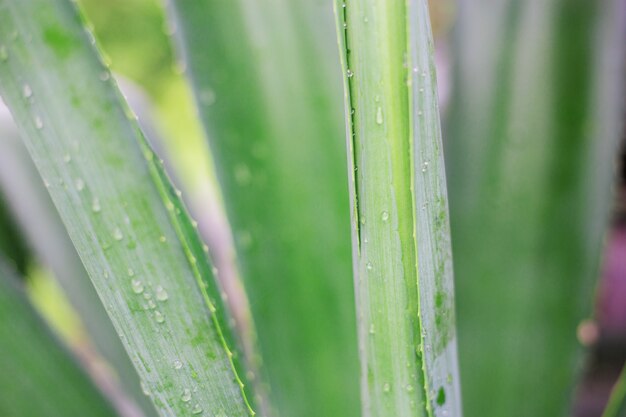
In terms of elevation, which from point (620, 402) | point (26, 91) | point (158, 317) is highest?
point (26, 91)

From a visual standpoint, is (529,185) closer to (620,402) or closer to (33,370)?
(620,402)

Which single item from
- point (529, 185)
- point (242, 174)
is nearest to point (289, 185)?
point (242, 174)

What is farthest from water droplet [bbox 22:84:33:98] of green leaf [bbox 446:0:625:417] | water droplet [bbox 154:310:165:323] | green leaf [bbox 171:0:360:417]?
green leaf [bbox 446:0:625:417]

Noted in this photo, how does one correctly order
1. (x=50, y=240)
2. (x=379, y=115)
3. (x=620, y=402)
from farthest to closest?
(x=50, y=240)
(x=620, y=402)
(x=379, y=115)

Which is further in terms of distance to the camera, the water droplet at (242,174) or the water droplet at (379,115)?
the water droplet at (242,174)

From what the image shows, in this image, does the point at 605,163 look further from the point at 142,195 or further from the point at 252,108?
the point at 142,195

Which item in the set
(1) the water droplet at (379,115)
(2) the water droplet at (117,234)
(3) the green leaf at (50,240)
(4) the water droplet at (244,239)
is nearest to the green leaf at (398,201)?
(1) the water droplet at (379,115)

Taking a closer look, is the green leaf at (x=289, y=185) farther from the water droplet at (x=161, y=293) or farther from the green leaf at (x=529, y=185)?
the water droplet at (x=161, y=293)

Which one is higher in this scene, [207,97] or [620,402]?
[207,97]
